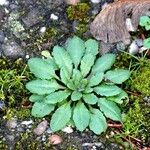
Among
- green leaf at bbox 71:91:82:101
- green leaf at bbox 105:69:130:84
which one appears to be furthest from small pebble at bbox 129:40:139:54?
green leaf at bbox 71:91:82:101

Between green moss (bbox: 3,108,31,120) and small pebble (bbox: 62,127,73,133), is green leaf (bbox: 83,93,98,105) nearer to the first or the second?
small pebble (bbox: 62,127,73,133)

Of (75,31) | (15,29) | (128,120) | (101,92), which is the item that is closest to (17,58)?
(15,29)

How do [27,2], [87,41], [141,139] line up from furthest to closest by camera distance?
[27,2]
[87,41]
[141,139]

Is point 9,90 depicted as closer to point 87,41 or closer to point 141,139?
point 87,41

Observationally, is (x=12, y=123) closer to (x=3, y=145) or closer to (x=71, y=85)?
(x=3, y=145)

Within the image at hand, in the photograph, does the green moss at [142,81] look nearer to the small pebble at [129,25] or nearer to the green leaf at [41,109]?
the small pebble at [129,25]

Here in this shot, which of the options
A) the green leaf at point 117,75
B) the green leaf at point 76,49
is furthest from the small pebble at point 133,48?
the green leaf at point 76,49

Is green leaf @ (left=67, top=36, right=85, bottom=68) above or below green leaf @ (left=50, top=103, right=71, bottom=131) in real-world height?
above
